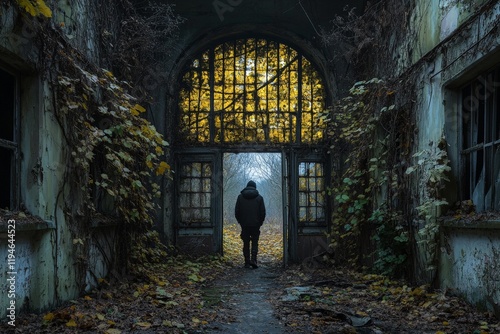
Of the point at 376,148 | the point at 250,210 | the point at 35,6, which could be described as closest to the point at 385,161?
the point at 376,148

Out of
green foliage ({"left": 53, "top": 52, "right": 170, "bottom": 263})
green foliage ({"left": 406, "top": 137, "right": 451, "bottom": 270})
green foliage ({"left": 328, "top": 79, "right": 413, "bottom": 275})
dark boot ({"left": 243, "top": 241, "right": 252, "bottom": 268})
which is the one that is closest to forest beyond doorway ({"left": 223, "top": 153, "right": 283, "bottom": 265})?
dark boot ({"left": 243, "top": 241, "right": 252, "bottom": 268})

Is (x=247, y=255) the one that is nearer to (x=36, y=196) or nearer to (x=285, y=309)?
(x=285, y=309)

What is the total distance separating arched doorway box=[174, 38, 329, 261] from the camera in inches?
419

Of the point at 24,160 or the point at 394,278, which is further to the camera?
the point at 394,278

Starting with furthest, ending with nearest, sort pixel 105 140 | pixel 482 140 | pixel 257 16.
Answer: pixel 257 16, pixel 105 140, pixel 482 140

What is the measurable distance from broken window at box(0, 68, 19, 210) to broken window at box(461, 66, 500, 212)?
4953 millimetres

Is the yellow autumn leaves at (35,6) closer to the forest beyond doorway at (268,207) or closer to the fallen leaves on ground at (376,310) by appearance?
the fallen leaves on ground at (376,310)

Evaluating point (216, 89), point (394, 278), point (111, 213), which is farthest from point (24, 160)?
point (216, 89)

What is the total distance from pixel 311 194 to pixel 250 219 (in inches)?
57.1

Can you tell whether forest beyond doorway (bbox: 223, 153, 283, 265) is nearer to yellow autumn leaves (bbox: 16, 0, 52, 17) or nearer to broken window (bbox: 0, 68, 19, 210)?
broken window (bbox: 0, 68, 19, 210)

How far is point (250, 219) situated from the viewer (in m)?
10.5

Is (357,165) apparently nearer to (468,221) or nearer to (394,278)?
(394,278)

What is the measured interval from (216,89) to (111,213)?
440 centimetres

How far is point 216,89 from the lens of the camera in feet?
35.6
